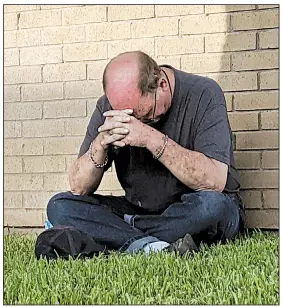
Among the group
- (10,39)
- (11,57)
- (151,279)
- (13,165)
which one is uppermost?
(10,39)

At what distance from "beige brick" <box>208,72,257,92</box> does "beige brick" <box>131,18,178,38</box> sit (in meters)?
0.35

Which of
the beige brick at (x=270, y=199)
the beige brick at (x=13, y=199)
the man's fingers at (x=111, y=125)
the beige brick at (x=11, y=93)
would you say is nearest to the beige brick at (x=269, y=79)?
the beige brick at (x=270, y=199)

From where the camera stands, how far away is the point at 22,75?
442cm

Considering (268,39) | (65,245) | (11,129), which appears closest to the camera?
(65,245)

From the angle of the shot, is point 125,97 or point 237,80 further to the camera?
point 237,80

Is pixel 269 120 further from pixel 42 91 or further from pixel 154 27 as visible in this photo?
pixel 42 91

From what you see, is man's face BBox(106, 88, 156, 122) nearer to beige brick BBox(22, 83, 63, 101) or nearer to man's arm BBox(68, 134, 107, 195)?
man's arm BBox(68, 134, 107, 195)

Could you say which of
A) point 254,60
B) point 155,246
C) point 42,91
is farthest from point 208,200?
point 42,91

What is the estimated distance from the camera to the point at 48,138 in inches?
172

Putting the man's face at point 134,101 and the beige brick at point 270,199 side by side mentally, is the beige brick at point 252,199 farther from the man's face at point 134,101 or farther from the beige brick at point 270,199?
the man's face at point 134,101

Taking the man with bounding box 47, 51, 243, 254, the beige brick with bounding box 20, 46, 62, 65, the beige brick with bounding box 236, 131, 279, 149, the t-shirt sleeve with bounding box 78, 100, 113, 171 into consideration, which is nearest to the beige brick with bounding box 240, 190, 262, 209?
the beige brick with bounding box 236, 131, 279, 149

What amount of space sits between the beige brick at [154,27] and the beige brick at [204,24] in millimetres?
53

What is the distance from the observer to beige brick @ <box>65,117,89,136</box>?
427cm

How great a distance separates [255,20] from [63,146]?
1321 millimetres
